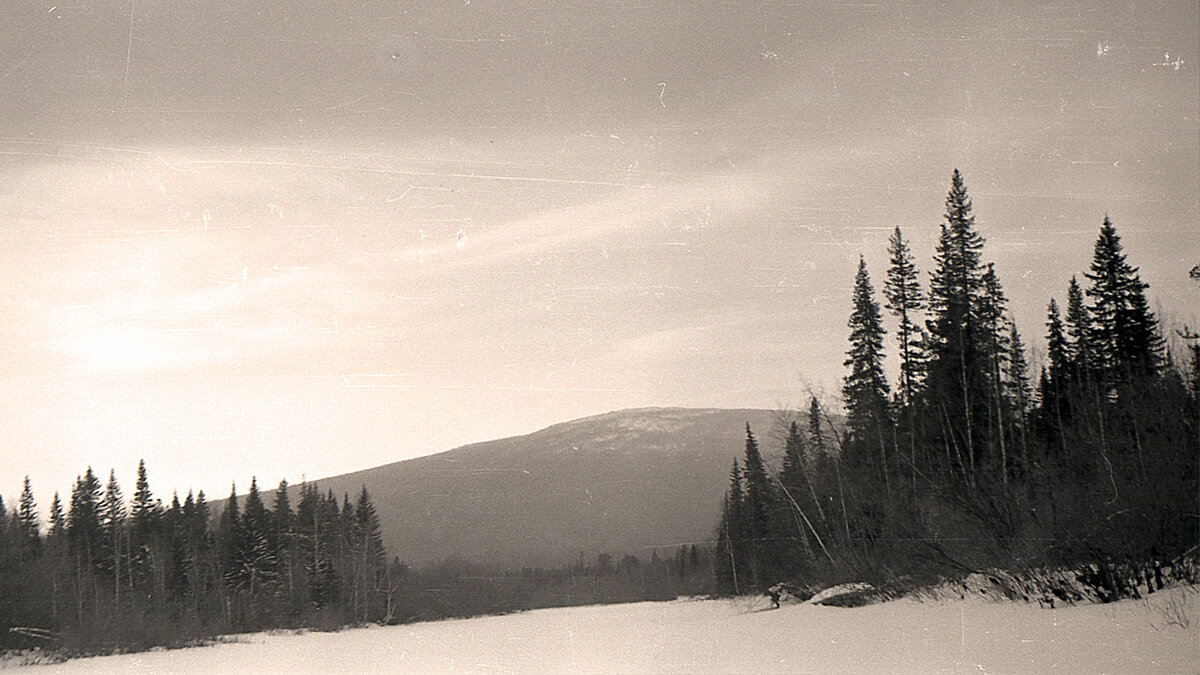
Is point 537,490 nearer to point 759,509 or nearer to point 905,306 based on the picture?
point 759,509

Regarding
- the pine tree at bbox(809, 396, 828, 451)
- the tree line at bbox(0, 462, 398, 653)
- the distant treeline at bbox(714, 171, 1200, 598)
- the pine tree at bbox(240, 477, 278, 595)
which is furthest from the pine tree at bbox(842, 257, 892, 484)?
the pine tree at bbox(240, 477, 278, 595)

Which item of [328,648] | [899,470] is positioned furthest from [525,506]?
[899,470]

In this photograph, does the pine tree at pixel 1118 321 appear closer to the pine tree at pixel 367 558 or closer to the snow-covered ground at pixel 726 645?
the snow-covered ground at pixel 726 645

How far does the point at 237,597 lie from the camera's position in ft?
31.9

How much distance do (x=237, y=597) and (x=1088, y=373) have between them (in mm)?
13705

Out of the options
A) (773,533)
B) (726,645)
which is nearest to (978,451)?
(773,533)

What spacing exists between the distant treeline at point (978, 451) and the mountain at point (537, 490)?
7.27 ft

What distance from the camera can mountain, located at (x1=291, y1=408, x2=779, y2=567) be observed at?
9125mm

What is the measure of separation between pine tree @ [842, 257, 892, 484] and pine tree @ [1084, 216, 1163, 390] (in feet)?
9.95

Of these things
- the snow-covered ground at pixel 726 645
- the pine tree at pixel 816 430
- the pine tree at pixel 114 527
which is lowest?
the snow-covered ground at pixel 726 645

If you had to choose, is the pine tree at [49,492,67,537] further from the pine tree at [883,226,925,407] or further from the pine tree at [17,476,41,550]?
the pine tree at [883,226,925,407]

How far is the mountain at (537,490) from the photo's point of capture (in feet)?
29.9

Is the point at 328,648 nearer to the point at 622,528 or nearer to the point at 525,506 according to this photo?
the point at 525,506

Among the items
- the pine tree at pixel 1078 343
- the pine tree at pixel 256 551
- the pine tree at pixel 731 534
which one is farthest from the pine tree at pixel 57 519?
the pine tree at pixel 1078 343
